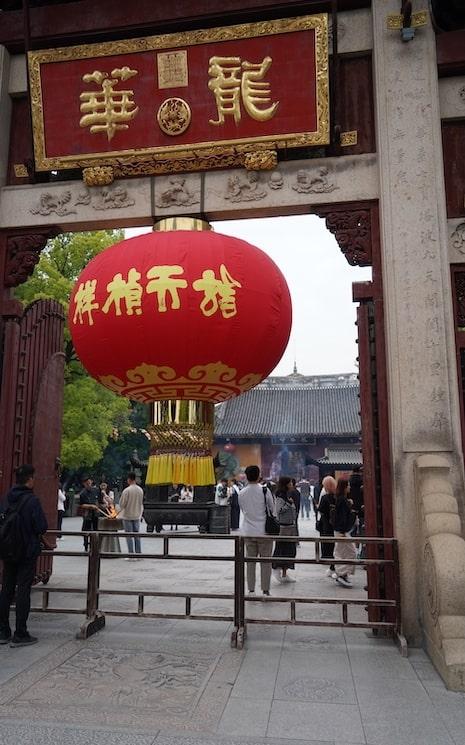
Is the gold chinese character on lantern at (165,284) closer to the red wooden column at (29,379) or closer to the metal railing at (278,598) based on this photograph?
the metal railing at (278,598)

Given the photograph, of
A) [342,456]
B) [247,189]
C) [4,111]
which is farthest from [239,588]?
[342,456]

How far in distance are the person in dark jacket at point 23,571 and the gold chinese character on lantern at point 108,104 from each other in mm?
3552

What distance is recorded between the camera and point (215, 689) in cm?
372

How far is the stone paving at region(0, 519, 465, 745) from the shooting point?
3080 millimetres

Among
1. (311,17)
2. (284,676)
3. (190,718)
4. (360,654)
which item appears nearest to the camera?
(190,718)

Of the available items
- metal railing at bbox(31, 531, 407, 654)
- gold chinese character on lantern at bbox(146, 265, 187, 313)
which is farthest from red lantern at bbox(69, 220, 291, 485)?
metal railing at bbox(31, 531, 407, 654)

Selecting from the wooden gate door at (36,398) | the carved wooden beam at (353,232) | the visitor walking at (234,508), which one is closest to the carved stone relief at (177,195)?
the carved wooden beam at (353,232)

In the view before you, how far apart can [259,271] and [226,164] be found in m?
2.27

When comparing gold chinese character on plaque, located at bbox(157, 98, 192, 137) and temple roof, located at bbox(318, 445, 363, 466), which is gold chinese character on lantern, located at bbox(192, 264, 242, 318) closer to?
gold chinese character on plaque, located at bbox(157, 98, 192, 137)

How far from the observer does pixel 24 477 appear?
4.91 meters

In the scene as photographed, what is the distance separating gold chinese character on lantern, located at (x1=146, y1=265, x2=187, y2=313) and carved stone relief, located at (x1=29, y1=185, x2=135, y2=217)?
2.49m

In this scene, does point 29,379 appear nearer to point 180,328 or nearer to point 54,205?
point 54,205

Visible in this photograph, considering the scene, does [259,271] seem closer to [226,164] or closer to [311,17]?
[226,164]

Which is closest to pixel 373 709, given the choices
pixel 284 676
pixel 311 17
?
pixel 284 676
